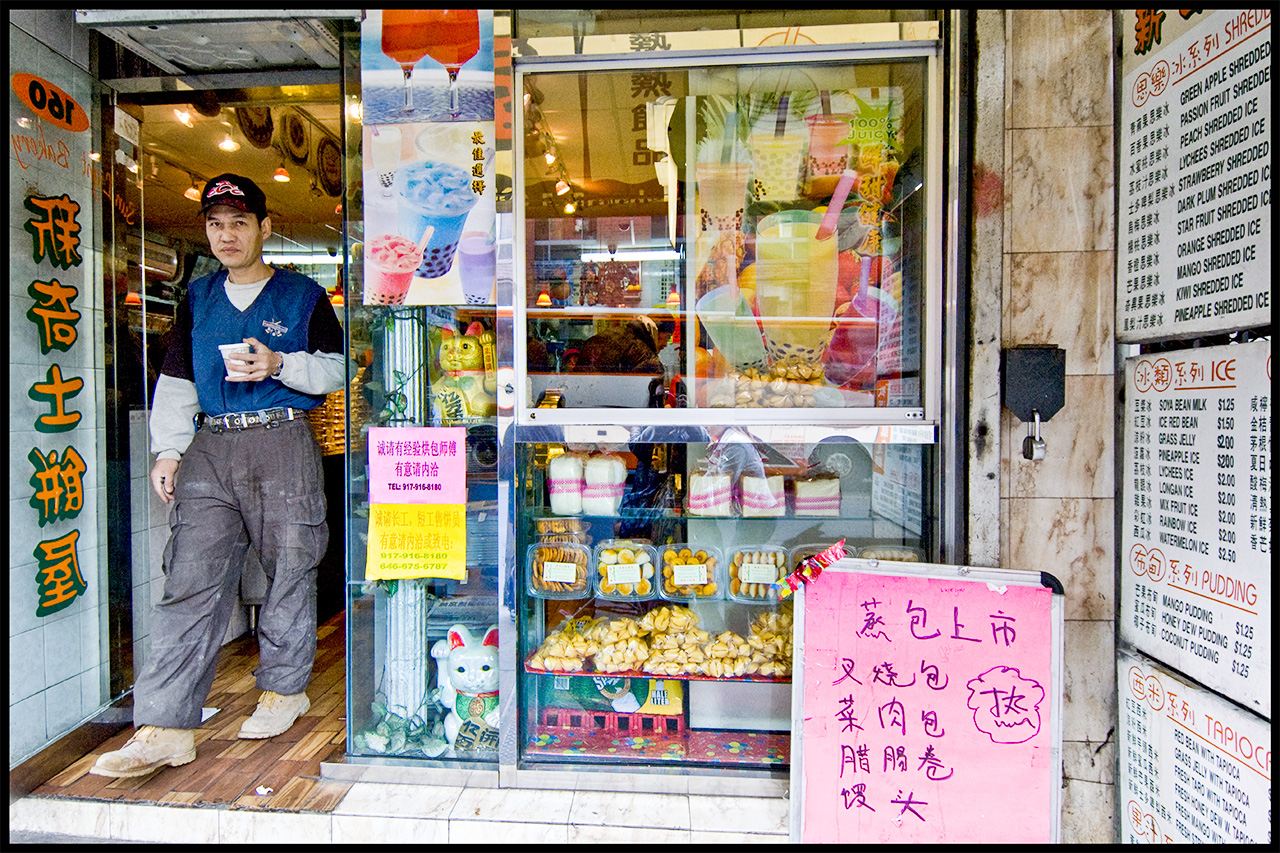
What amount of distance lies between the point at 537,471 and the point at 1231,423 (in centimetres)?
202

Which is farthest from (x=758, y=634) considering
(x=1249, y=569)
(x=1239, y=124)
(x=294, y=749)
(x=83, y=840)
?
(x=83, y=840)

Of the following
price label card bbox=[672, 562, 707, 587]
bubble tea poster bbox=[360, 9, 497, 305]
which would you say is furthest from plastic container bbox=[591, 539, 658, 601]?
bubble tea poster bbox=[360, 9, 497, 305]

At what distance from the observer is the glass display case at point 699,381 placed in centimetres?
217

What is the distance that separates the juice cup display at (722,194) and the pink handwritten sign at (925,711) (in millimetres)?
1384

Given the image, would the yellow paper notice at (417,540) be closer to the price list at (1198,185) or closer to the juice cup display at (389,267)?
the juice cup display at (389,267)

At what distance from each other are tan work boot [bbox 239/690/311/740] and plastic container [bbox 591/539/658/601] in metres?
1.31

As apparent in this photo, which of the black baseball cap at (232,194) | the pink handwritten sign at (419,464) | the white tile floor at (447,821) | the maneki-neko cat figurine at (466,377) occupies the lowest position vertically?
the white tile floor at (447,821)

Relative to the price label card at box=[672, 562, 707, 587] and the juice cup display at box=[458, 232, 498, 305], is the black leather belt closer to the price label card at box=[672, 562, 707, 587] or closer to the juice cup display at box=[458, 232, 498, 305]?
the juice cup display at box=[458, 232, 498, 305]

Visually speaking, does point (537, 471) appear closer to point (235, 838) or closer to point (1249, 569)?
point (235, 838)

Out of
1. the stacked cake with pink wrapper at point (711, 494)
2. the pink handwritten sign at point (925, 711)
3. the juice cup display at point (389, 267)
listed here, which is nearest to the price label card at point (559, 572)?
the stacked cake with pink wrapper at point (711, 494)

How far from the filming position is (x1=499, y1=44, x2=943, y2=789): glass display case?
2166 mm

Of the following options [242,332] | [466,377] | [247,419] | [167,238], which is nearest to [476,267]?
[466,377]

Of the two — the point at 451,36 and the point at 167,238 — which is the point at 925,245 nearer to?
the point at 451,36

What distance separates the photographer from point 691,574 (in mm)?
2264
